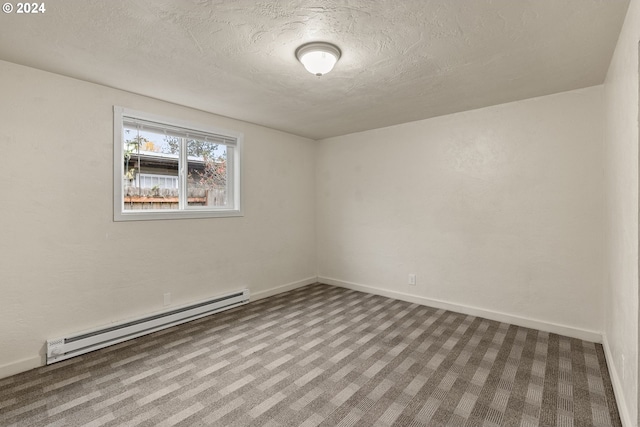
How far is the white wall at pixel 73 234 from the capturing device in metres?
2.38

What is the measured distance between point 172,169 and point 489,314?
396cm

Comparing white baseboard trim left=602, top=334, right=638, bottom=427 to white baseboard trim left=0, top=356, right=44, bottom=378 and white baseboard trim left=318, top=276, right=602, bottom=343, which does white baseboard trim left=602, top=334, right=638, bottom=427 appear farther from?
white baseboard trim left=0, top=356, right=44, bottom=378

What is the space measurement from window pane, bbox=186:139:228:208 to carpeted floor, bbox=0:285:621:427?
1.48 meters

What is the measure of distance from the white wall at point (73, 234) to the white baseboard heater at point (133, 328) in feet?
0.34

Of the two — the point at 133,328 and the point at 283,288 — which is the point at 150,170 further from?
the point at 283,288

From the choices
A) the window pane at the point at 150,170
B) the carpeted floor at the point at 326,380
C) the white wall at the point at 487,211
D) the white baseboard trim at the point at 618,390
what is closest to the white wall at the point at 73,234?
the window pane at the point at 150,170

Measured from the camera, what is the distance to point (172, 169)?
347 centimetres

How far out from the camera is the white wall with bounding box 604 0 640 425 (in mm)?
1604

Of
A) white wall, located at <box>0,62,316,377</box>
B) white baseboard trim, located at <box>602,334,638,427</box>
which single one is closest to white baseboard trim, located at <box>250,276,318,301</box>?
white wall, located at <box>0,62,316,377</box>

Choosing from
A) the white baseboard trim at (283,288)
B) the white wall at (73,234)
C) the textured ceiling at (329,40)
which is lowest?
the white baseboard trim at (283,288)

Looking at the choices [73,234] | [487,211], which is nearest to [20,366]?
[73,234]

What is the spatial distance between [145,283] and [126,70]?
2.00 metres

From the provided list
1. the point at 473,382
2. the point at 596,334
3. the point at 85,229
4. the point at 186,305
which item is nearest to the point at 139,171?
the point at 85,229

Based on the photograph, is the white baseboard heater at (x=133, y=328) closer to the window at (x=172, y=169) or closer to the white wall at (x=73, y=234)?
the white wall at (x=73, y=234)
